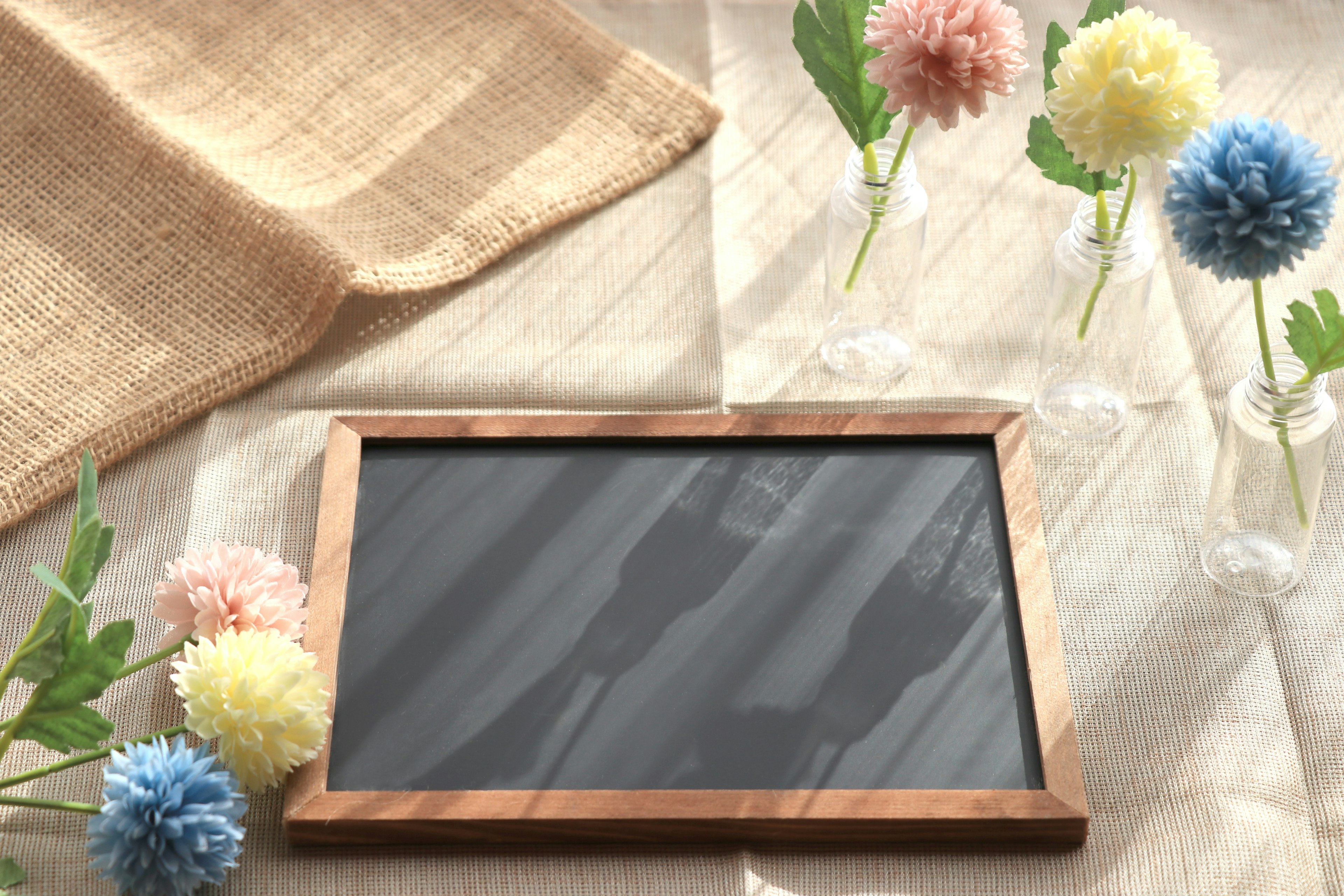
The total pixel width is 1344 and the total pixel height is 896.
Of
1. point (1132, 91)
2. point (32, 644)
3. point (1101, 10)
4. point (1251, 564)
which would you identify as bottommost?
point (32, 644)

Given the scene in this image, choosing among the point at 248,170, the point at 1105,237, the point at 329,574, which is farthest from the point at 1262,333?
the point at 248,170

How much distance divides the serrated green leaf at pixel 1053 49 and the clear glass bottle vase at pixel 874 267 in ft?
0.38

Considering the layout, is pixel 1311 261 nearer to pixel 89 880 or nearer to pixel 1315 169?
pixel 1315 169

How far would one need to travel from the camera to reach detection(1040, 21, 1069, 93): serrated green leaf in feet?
2.65

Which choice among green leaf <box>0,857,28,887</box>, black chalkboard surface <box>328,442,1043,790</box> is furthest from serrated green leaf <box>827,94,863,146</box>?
green leaf <box>0,857,28,887</box>

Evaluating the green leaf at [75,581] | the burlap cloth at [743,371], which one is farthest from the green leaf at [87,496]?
the burlap cloth at [743,371]

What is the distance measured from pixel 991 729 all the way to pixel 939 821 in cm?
7

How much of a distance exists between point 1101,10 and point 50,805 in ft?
2.51

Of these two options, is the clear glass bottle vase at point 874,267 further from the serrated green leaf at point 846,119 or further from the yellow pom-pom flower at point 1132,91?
the yellow pom-pom flower at point 1132,91

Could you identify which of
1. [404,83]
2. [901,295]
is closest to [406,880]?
[901,295]

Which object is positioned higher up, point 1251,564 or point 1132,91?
point 1132,91

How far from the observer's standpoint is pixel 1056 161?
0.86 m

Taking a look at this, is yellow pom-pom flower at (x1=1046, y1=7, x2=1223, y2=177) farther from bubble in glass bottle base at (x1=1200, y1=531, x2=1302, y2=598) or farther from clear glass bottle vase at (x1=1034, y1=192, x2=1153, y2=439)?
bubble in glass bottle base at (x1=1200, y1=531, x2=1302, y2=598)

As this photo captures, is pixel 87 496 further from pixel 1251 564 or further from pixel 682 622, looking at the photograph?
pixel 1251 564
